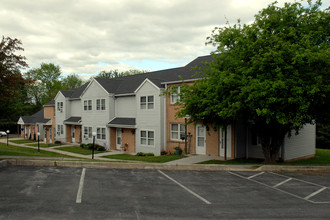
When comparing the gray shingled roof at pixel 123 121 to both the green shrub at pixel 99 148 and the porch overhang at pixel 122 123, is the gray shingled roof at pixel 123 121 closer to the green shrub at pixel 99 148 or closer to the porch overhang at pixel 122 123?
the porch overhang at pixel 122 123

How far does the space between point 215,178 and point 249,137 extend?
29.5 feet

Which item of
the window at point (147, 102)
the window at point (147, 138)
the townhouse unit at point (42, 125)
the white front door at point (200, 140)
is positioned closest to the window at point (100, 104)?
the window at point (147, 102)

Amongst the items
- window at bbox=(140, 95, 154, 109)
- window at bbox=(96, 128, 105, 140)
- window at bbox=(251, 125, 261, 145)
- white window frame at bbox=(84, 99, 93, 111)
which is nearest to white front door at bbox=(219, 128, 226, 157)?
window at bbox=(251, 125, 261, 145)

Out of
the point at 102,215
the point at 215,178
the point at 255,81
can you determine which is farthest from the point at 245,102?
the point at 102,215

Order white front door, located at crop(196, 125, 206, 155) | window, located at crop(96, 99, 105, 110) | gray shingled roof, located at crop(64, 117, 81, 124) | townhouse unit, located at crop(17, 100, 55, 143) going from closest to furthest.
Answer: white front door, located at crop(196, 125, 206, 155) → window, located at crop(96, 99, 105, 110) → gray shingled roof, located at crop(64, 117, 81, 124) → townhouse unit, located at crop(17, 100, 55, 143)

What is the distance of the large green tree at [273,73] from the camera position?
45.1 feet

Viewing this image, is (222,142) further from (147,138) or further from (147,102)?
(147,102)

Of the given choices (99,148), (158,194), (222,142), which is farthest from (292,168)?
(99,148)

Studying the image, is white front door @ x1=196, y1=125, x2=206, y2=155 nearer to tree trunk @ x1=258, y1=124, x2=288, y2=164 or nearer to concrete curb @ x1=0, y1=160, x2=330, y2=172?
tree trunk @ x1=258, y1=124, x2=288, y2=164

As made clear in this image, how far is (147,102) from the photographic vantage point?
81.7 feet

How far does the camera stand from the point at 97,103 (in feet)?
99.7

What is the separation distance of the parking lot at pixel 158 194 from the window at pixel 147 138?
10375mm

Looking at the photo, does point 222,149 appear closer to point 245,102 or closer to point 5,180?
point 245,102

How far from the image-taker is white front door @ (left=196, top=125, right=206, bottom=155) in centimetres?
2187
